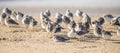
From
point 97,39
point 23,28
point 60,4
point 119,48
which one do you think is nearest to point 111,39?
point 97,39

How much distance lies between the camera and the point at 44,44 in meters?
15.3

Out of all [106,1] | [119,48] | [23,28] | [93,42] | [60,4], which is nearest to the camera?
[119,48]

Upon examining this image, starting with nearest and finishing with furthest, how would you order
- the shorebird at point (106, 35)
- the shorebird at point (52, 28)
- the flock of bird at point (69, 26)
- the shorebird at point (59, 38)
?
1. the shorebird at point (59, 38)
2. the shorebird at point (106, 35)
3. the flock of bird at point (69, 26)
4. the shorebird at point (52, 28)

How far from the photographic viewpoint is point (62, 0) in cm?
3828

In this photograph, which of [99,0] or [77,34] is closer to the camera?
[77,34]

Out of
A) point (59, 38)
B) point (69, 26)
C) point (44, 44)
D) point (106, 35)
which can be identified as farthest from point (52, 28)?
point (106, 35)

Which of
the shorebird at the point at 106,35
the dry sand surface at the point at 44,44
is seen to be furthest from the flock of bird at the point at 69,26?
the dry sand surface at the point at 44,44

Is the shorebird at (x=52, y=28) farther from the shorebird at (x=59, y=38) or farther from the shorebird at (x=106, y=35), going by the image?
the shorebird at (x=106, y=35)

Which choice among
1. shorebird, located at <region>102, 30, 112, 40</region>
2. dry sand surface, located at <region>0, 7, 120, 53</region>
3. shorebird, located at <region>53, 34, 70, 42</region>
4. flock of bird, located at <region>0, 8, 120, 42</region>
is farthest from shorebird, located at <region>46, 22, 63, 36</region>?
shorebird, located at <region>102, 30, 112, 40</region>

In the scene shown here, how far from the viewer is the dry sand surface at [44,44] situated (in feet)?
47.0

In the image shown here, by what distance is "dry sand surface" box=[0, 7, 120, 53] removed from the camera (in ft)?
47.0

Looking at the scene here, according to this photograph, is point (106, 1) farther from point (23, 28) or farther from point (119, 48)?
point (119, 48)

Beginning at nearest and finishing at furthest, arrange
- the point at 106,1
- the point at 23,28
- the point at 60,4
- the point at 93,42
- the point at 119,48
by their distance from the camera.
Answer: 1. the point at 119,48
2. the point at 93,42
3. the point at 23,28
4. the point at 60,4
5. the point at 106,1

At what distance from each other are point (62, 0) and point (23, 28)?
65.0 ft
